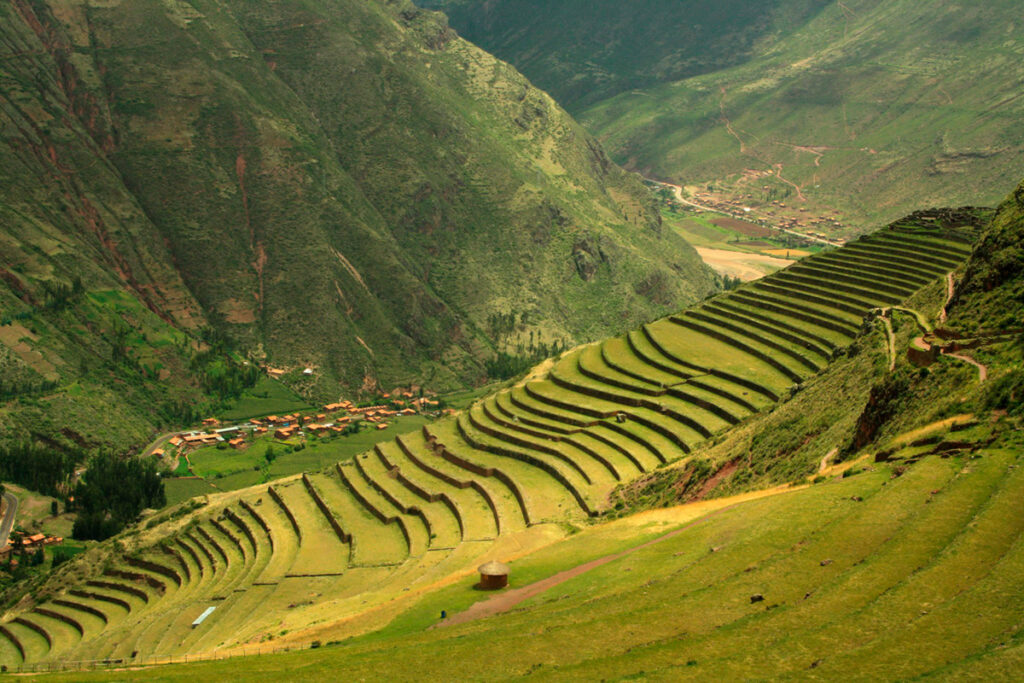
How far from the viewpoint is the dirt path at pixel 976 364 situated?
35.2 m

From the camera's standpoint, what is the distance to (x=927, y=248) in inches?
2778

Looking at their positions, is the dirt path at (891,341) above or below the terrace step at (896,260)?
below

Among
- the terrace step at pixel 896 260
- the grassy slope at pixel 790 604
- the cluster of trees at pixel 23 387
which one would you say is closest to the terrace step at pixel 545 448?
the grassy slope at pixel 790 604

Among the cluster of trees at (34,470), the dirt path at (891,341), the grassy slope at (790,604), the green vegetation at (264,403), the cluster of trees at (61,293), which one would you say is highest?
the cluster of trees at (61,293)

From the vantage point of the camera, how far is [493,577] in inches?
1614

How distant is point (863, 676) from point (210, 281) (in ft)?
396

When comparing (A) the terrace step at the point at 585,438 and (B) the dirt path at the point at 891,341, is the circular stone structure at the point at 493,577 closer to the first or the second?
(A) the terrace step at the point at 585,438

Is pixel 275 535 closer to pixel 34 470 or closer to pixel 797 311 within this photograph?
pixel 797 311

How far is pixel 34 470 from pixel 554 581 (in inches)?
2793

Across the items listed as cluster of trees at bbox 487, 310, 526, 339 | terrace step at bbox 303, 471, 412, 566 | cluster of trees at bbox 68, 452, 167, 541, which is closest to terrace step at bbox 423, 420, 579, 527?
terrace step at bbox 303, 471, 412, 566

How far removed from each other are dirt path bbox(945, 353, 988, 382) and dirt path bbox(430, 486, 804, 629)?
8089 millimetres

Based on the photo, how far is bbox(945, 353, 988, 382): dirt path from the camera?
115 ft

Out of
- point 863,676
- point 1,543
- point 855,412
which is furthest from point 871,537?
point 1,543

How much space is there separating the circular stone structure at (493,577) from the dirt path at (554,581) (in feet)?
2.89
